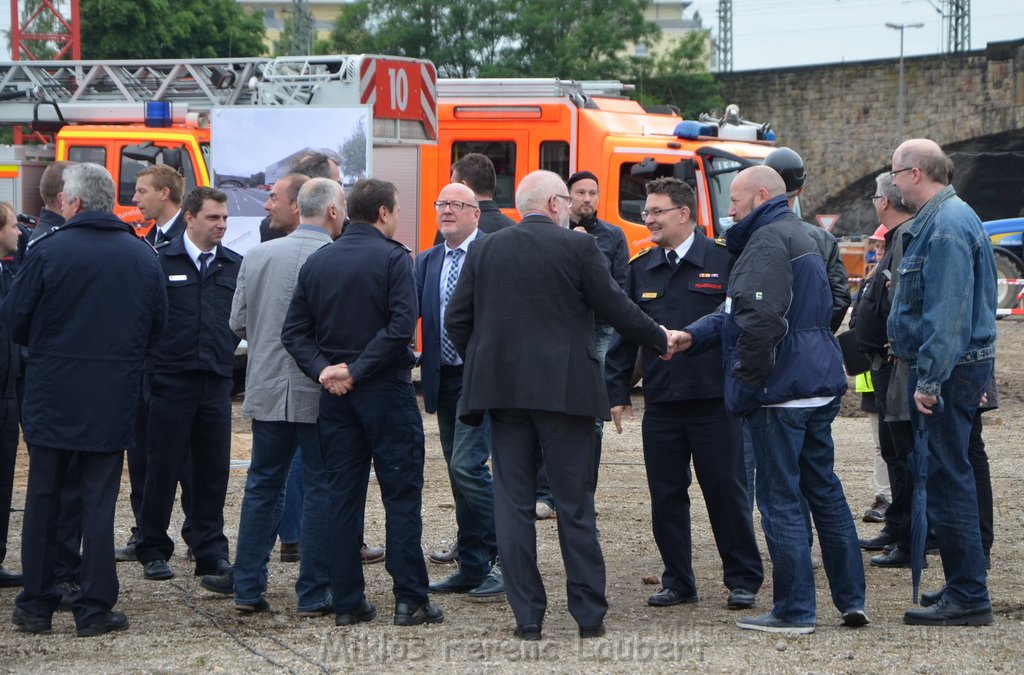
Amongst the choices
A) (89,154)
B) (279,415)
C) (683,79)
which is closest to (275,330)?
(279,415)

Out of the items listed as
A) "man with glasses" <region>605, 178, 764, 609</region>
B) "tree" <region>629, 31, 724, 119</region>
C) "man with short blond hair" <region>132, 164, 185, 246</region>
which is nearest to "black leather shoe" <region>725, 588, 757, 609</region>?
"man with glasses" <region>605, 178, 764, 609</region>

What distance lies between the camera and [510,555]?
568cm

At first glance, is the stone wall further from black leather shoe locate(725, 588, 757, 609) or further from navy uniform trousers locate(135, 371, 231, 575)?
navy uniform trousers locate(135, 371, 231, 575)

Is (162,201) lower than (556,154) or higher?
lower

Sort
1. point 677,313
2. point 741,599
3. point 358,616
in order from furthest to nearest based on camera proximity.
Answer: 1. point 677,313
2. point 741,599
3. point 358,616

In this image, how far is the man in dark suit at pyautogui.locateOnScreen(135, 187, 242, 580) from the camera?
22.3 feet

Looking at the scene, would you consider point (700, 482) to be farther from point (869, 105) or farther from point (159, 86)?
point (869, 105)

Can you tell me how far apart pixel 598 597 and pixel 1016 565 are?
2.57 metres

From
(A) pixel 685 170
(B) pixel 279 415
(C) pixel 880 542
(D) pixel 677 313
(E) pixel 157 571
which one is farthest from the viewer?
(A) pixel 685 170

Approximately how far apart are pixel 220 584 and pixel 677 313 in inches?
101

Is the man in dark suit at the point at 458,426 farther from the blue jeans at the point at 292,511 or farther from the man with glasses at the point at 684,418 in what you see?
the blue jeans at the point at 292,511

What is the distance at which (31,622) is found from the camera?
19.3ft

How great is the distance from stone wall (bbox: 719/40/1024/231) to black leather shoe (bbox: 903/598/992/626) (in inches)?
1358

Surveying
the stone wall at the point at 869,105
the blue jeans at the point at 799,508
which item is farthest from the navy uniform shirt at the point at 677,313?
the stone wall at the point at 869,105
